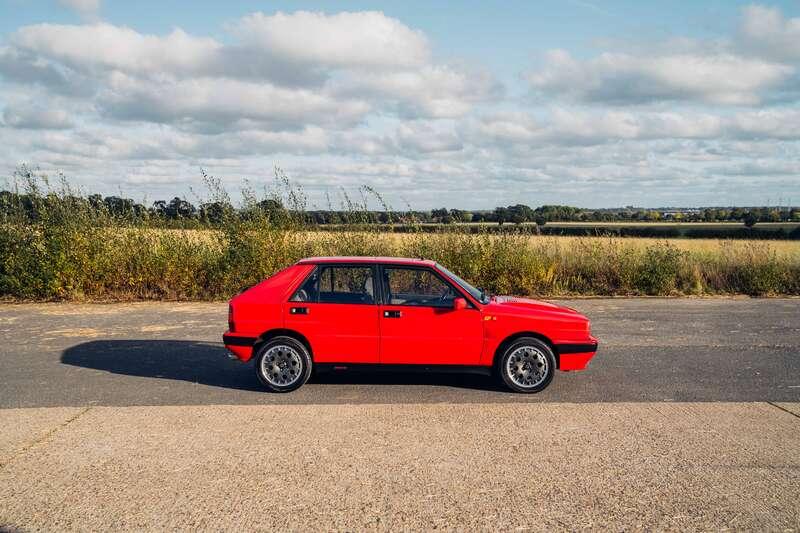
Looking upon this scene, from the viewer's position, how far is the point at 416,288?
7.66m

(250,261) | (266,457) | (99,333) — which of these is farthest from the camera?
(250,261)

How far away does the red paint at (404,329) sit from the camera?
7.41 m

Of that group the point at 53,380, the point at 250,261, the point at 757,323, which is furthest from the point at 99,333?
the point at 757,323

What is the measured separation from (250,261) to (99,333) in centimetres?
537

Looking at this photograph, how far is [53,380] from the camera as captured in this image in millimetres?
8008

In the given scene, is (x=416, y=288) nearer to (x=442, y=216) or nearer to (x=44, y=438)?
(x=44, y=438)

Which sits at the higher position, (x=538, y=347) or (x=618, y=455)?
(x=538, y=347)

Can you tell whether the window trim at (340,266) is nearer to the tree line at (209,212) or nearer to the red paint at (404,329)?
the red paint at (404,329)

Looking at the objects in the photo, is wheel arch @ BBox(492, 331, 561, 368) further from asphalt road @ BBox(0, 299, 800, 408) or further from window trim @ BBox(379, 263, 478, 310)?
window trim @ BBox(379, 263, 478, 310)

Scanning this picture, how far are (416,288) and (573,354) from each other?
1.95 meters

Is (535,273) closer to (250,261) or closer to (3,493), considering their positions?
(250,261)

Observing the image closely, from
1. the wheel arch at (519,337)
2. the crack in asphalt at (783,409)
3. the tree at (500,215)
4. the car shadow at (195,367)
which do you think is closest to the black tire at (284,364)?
the car shadow at (195,367)

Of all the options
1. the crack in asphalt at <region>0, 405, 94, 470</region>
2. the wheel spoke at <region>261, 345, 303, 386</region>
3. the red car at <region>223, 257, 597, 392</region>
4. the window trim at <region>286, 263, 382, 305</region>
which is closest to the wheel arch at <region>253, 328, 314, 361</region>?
the red car at <region>223, 257, 597, 392</region>

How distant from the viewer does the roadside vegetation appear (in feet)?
52.6
